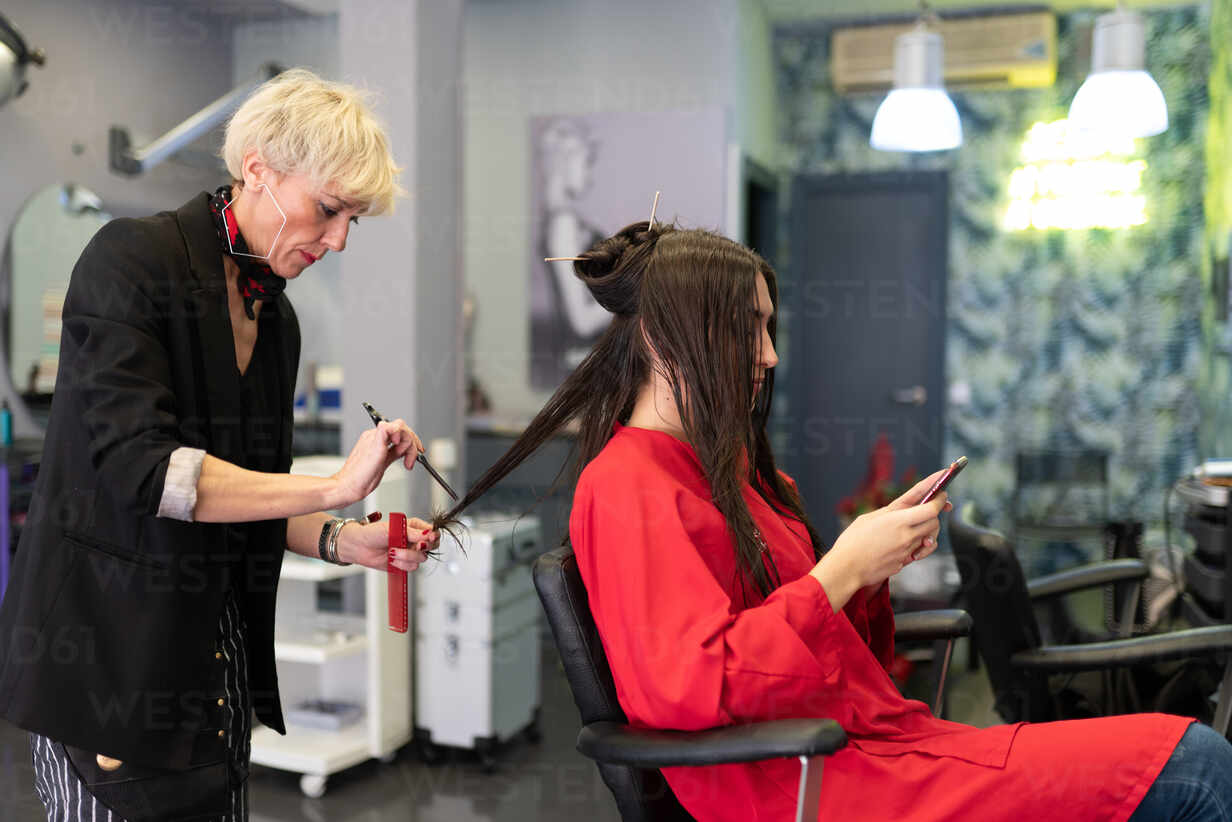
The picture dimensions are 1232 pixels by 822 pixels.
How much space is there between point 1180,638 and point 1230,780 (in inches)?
23.8

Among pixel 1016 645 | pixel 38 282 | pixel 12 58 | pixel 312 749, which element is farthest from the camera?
pixel 38 282

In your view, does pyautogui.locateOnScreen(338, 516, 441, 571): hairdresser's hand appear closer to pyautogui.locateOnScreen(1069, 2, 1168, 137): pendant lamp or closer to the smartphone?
the smartphone

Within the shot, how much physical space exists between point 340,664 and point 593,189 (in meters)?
2.87

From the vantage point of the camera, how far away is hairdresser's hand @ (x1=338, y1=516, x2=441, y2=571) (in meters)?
1.50

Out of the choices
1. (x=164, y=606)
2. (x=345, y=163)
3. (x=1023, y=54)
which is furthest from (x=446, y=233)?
(x=1023, y=54)

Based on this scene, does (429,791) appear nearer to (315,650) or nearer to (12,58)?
(315,650)

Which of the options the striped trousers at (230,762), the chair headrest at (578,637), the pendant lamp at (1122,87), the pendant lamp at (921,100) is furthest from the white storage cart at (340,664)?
the pendant lamp at (1122,87)

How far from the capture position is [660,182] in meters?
5.12

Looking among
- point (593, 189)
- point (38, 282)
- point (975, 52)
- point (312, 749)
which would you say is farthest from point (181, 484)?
point (975, 52)

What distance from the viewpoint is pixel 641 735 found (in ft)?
4.28

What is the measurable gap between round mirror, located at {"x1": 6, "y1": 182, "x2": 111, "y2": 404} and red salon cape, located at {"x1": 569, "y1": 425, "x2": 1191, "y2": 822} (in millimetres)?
3608

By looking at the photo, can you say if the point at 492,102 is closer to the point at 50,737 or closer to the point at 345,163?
the point at 345,163

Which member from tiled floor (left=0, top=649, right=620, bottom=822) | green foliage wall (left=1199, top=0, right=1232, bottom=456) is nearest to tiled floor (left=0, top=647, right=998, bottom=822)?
tiled floor (left=0, top=649, right=620, bottom=822)

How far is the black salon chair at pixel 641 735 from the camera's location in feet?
3.94
